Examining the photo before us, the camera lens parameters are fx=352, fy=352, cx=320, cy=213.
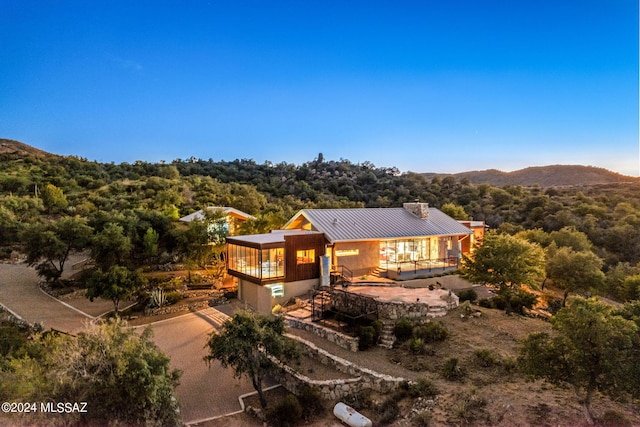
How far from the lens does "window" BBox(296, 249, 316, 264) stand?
2099 centimetres

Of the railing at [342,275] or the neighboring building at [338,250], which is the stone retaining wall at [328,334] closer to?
the neighboring building at [338,250]

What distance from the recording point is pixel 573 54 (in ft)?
71.2

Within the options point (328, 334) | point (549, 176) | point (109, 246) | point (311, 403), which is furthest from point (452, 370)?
point (549, 176)

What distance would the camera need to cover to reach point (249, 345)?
38.3 ft

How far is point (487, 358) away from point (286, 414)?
24.8 ft

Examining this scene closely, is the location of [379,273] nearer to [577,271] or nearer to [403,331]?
[403,331]

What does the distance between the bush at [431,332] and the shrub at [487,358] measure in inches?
74.6

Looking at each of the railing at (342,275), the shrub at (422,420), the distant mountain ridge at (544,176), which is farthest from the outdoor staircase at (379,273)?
the distant mountain ridge at (544,176)

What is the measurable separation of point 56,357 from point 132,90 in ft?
115

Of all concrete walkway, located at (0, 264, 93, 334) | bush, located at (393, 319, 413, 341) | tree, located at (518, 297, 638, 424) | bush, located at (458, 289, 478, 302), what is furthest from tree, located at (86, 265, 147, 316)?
tree, located at (518, 297, 638, 424)

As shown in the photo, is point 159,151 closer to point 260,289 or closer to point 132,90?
point 132,90

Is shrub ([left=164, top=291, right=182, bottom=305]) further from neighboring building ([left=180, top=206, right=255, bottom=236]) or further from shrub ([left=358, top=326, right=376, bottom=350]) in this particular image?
shrub ([left=358, top=326, right=376, bottom=350])

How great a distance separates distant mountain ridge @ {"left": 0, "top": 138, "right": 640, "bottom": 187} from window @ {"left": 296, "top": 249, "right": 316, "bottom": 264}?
6711 centimetres

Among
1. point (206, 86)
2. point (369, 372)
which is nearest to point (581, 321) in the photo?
point (369, 372)
